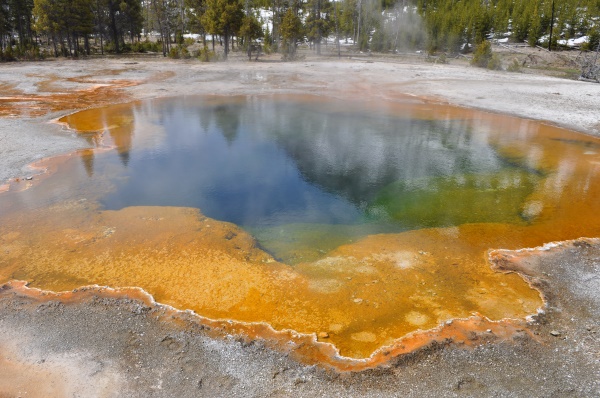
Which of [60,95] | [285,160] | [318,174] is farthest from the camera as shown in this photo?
[60,95]

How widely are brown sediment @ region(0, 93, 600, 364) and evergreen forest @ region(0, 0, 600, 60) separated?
2693 cm

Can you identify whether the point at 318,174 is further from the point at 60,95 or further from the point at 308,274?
the point at 60,95

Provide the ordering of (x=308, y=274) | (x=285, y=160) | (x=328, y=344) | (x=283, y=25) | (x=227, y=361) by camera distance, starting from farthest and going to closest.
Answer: (x=283, y=25), (x=285, y=160), (x=308, y=274), (x=328, y=344), (x=227, y=361)

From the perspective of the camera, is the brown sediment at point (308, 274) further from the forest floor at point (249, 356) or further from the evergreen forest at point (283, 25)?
the evergreen forest at point (283, 25)

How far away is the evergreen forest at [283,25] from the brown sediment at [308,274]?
26.9 metres

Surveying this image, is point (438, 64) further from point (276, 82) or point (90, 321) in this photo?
point (90, 321)

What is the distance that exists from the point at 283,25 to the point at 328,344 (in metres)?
33.1

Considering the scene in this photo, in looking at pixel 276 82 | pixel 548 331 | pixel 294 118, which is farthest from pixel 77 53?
pixel 548 331

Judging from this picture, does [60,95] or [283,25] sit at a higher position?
[283,25]

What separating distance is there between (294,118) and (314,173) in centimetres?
560

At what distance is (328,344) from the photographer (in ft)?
15.6

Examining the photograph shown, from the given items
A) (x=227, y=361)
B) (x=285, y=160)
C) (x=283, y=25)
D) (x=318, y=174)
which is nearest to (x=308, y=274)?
(x=227, y=361)

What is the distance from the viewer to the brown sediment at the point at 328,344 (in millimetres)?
4516

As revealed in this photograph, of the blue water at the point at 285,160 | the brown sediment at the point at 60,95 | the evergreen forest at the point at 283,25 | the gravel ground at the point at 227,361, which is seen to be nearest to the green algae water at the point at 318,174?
the blue water at the point at 285,160
